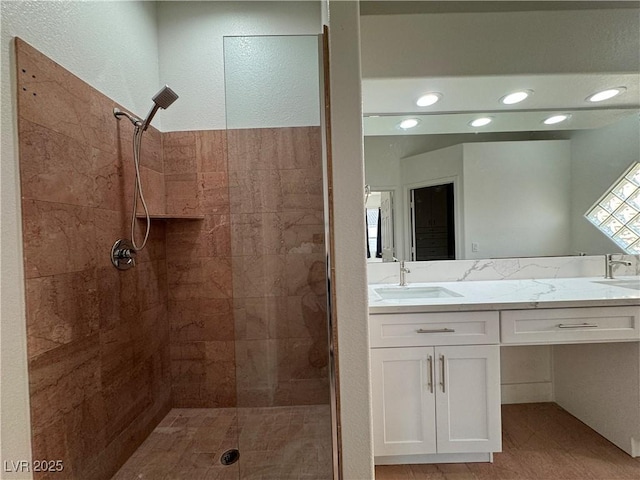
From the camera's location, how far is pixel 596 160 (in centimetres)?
191

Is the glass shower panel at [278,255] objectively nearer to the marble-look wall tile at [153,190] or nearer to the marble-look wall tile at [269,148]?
the marble-look wall tile at [269,148]

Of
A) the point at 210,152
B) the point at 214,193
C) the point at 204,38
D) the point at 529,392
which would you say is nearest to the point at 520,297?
the point at 529,392

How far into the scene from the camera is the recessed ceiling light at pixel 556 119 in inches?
74.1

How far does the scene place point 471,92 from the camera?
5.92 feet

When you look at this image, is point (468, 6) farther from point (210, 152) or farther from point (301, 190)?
point (210, 152)

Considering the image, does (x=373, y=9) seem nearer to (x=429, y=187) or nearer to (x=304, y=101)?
(x=304, y=101)

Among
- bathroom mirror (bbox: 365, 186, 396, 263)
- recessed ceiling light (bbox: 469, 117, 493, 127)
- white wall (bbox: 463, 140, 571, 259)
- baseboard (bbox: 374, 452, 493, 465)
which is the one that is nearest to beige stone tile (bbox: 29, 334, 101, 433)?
baseboard (bbox: 374, 452, 493, 465)

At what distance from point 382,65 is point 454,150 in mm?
709

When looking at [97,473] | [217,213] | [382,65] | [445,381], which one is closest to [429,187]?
[382,65]

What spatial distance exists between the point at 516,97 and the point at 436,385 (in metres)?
1.80

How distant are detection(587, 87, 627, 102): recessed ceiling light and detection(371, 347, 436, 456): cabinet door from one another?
6.34 feet

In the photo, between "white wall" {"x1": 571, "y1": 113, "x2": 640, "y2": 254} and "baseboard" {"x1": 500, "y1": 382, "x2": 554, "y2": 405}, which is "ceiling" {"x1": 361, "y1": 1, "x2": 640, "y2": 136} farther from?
"baseboard" {"x1": 500, "y1": 382, "x2": 554, "y2": 405}

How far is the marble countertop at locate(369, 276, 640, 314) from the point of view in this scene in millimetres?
1418

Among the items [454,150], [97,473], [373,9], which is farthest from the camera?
[454,150]
